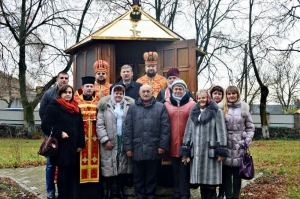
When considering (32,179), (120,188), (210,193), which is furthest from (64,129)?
(32,179)

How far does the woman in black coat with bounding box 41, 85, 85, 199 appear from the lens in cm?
511

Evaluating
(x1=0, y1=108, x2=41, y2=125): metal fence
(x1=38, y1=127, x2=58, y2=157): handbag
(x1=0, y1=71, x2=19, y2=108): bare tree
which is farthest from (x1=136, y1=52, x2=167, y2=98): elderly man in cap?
(x1=0, y1=108, x2=41, y2=125): metal fence

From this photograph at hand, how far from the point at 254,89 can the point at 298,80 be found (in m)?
9.02

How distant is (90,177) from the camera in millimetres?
5746

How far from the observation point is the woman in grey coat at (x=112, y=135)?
5.65 meters

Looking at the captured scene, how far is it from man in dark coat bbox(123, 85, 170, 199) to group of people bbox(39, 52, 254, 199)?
0.02 meters

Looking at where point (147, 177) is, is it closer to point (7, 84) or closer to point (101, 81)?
point (101, 81)

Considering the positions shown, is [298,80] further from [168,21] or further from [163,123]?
[163,123]

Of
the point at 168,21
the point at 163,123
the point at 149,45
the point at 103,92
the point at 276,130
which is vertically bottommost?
the point at 276,130

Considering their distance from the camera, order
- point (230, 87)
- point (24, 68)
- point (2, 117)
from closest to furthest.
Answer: point (230, 87) < point (24, 68) < point (2, 117)

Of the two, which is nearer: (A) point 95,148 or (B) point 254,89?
(A) point 95,148

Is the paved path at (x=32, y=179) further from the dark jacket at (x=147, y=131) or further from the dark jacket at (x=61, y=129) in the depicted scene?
the dark jacket at (x=61, y=129)

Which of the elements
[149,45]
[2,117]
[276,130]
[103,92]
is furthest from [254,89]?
[103,92]

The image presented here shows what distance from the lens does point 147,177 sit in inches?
222
